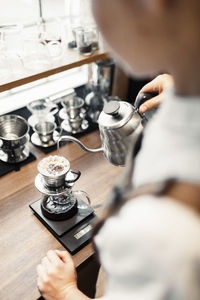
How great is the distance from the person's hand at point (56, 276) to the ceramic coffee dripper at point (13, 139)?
52 cm

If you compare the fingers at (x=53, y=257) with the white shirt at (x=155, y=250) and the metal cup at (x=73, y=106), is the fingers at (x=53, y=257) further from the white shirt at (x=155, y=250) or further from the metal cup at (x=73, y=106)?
the metal cup at (x=73, y=106)

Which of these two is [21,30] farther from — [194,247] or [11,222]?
[194,247]

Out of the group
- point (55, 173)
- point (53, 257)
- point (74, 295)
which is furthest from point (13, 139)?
point (74, 295)

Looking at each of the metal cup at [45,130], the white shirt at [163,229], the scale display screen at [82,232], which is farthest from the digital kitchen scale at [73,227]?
the white shirt at [163,229]

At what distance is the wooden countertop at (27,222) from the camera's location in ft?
3.02

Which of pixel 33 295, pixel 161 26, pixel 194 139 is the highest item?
pixel 161 26

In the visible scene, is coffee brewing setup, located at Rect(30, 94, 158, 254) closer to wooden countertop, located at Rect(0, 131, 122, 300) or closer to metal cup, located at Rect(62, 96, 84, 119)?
wooden countertop, located at Rect(0, 131, 122, 300)

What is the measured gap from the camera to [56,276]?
0.88 meters

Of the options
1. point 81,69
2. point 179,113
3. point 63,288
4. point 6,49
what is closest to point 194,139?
point 179,113

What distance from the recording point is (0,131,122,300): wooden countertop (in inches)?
36.3

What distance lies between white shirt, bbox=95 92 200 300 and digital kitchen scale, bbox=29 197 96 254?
2.04 feet

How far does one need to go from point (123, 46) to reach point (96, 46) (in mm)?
1115

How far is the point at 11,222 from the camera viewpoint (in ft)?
3.59

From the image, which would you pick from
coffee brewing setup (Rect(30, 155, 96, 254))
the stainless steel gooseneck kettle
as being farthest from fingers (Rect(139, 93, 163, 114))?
coffee brewing setup (Rect(30, 155, 96, 254))
